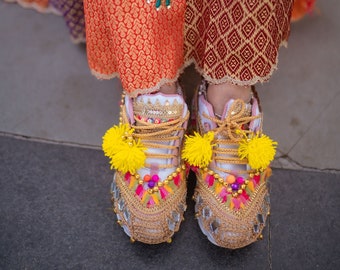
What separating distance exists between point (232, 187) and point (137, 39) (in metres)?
0.30

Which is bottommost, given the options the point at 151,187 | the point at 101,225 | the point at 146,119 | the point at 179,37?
the point at 101,225

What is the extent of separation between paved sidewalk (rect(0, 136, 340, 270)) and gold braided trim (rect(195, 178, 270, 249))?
5cm

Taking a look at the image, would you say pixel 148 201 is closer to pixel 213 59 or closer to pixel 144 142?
pixel 144 142

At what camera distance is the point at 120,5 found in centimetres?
64

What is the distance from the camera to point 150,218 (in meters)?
0.74

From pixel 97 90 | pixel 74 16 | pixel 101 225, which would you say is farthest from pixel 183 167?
pixel 74 16

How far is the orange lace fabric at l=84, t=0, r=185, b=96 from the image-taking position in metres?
0.65

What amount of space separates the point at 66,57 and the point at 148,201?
1.74 feet

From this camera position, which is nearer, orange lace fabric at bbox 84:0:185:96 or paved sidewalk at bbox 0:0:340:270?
orange lace fabric at bbox 84:0:185:96

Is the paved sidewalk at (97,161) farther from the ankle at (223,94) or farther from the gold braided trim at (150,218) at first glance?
the ankle at (223,94)

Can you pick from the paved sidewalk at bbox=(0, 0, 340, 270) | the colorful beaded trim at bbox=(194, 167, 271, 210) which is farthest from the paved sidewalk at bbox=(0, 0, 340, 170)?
the colorful beaded trim at bbox=(194, 167, 271, 210)

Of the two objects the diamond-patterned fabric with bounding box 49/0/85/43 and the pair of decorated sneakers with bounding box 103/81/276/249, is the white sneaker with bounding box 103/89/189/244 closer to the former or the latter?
the pair of decorated sneakers with bounding box 103/81/276/249

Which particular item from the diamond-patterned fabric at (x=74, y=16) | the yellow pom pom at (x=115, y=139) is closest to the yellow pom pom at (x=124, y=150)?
the yellow pom pom at (x=115, y=139)

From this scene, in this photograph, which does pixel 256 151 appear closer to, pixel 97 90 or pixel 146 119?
pixel 146 119
